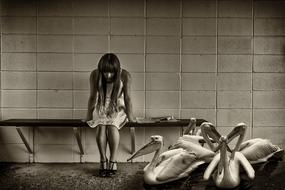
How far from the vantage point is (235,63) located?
12.9ft

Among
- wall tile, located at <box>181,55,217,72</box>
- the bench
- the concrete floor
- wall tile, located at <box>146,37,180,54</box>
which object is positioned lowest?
the concrete floor

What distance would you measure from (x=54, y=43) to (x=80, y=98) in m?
0.67

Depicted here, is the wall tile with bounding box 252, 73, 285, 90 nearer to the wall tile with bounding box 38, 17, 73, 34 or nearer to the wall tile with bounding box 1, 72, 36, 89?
the wall tile with bounding box 38, 17, 73, 34

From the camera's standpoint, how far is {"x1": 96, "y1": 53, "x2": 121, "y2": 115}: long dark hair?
11.0 feet

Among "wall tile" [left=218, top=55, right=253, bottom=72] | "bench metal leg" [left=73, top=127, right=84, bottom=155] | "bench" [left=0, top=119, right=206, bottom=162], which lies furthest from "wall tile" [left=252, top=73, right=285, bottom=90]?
"bench metal leg" [left=73, top=127, right=84, bottom=155]

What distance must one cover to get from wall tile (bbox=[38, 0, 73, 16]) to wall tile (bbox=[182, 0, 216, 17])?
4.20 ft

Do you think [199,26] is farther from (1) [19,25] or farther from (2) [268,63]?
(1) [19,25]

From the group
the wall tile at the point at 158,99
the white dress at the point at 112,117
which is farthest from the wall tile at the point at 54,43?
the wall tile at the point at 158,99

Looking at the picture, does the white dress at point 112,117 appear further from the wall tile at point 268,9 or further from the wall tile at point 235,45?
the wall tile at point 268,9

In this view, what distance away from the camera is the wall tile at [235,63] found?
391 centimetres

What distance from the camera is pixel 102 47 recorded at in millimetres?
3861

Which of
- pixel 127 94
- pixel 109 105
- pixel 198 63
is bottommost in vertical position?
pixel 109 105

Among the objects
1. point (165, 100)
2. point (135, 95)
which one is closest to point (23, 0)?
point (135, 95)

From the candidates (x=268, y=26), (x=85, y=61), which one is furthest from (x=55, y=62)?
(x=268, y=26)
